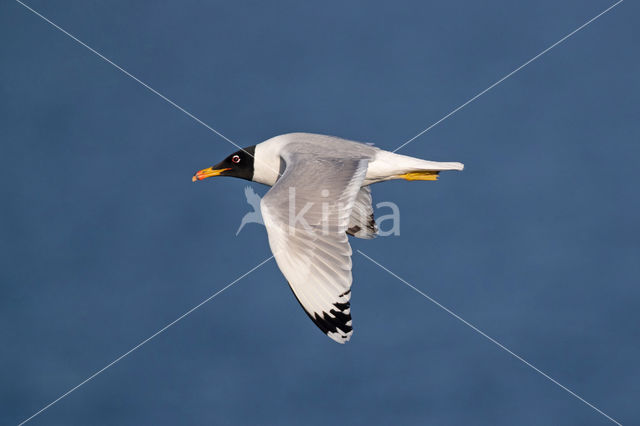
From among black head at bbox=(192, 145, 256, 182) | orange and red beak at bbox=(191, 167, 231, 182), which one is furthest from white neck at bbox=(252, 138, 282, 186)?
orange and red beak at bbox=(191, 167, 231, 182)

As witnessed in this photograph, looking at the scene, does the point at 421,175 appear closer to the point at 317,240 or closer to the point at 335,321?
the point at 317,240

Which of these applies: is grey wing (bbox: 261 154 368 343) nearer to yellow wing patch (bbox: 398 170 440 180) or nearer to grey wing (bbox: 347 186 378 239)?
yellow wing patch (bbox: 398 170 440 180)

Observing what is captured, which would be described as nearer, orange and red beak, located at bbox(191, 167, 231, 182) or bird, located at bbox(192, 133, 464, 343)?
bird, located at bbox(192, 133, 464, 343)

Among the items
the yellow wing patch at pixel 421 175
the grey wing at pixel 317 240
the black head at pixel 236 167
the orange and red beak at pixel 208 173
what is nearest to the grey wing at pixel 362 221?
the yellow wing patch at pixel 421 175

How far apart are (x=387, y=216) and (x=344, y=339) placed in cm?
316

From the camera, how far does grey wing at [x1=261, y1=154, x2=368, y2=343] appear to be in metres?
7.32

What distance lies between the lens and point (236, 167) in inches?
402

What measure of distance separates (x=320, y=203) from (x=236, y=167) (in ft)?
8.24

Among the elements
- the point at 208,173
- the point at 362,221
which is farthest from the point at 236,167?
the point at 362,221

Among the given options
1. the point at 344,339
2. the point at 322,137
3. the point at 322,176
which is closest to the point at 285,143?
the point at 322,137

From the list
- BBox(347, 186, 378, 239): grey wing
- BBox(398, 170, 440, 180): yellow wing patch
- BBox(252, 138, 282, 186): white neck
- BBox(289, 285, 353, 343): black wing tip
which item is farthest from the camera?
BBox(347, 186, 378, 239): grey wing

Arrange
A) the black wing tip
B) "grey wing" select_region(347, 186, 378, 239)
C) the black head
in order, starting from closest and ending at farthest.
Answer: the black wing tip → the black head → "grey wing" select_region(347, 186, 378, 239)

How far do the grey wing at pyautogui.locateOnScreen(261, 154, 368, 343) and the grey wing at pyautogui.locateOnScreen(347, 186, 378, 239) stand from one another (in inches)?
78.7

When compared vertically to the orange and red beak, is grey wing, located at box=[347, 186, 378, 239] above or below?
below
